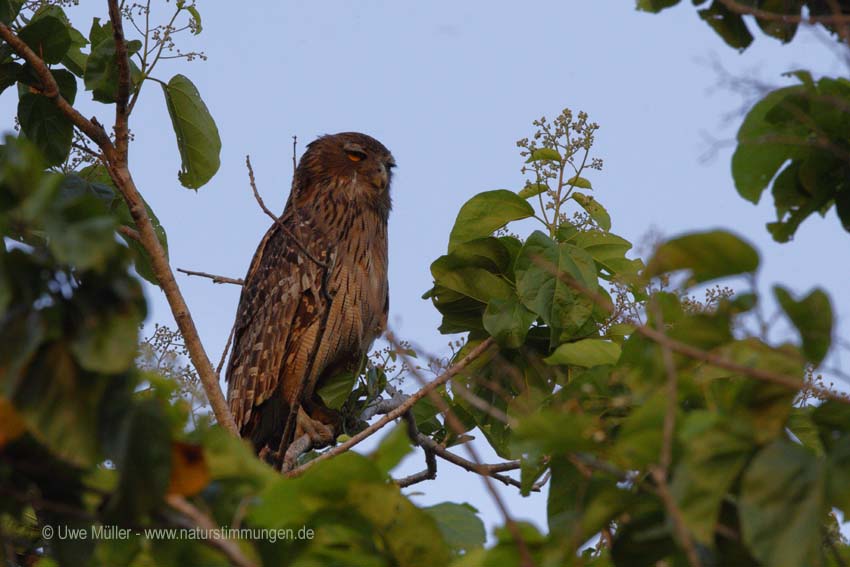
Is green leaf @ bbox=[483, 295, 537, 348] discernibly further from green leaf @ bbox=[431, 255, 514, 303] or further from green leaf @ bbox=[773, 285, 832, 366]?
green leaf @ bbox=[773, 285, 832, 366]

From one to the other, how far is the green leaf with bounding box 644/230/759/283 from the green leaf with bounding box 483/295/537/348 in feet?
6.99

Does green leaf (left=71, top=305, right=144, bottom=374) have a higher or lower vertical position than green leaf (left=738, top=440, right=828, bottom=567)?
higher

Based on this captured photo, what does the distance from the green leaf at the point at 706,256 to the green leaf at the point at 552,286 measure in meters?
2.03

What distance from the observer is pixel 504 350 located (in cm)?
392

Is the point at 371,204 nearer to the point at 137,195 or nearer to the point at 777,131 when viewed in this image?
the point at 137,195

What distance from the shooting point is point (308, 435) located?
17.7 feet

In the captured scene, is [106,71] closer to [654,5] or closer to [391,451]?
[654,5]

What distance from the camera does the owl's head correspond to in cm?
679

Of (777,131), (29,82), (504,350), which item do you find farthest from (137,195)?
(777,131)

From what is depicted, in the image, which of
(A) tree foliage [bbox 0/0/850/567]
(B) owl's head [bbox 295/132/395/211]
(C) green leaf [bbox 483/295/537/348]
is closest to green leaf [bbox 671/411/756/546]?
(A) tree foliage [bbox 0/0/850/567]

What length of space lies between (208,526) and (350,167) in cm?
563

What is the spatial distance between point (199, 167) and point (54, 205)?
3101 millimetres

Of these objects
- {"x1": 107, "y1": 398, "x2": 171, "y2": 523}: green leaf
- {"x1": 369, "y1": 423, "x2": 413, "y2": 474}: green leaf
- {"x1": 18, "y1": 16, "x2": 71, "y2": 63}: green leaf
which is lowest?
{"x1": 107, "y1": 398, "x2": 171, "y2": 523}: green leaf

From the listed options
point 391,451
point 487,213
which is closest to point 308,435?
point 487,213
